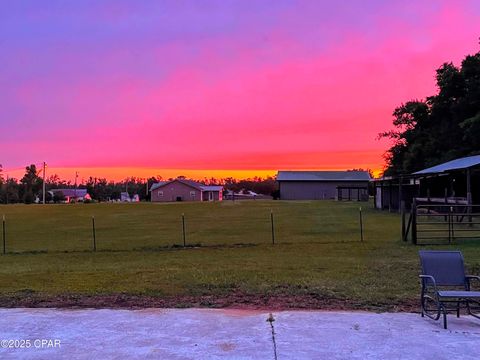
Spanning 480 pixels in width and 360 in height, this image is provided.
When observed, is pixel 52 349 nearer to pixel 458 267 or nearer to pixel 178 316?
pixel 178 316

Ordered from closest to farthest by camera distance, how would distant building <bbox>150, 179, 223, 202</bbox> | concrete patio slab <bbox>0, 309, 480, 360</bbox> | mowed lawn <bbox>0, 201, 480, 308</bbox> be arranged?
concrete patio slab <bbox>0, 309, 480, 360</bbox> < mowed lawn <bbox>0, 201, 480, 308</bbox> < distant building <bbox>150, 179, 223, 202</bbox>

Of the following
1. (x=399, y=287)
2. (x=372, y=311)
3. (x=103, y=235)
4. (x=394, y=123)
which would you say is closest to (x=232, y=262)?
(x=399, y=287)

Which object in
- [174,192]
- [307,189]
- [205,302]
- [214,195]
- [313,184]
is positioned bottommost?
[205,302]

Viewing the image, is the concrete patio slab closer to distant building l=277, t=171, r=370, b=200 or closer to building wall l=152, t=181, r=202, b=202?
distant building l=277, t=171, r=370, b=200

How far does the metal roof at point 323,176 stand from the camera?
10338cm

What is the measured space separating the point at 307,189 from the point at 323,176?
15.0 feet

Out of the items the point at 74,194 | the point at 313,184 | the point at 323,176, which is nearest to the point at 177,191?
the point at 313,184

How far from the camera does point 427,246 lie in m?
17.2

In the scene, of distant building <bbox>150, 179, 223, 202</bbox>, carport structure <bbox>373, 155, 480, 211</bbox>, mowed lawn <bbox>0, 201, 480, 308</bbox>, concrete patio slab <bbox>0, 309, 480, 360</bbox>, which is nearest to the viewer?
concrete patio slab <bbox>0, 309, 480, 360</bbox>

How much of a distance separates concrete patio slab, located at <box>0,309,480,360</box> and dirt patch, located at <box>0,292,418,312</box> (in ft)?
1.61

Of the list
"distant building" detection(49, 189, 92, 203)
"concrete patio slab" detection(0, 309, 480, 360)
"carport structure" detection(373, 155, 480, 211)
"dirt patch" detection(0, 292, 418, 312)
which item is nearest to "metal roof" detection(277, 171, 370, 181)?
"carport structure" detection(373, 155, 480, 211)

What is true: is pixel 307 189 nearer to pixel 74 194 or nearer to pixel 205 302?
pixel 74 194

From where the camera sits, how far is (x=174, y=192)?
120688 millimetres

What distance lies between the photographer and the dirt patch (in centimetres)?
833
